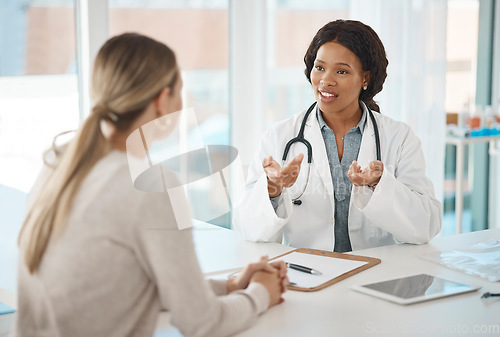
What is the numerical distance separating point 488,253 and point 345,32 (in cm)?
81

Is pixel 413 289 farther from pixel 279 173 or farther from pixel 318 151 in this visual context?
pixel 318 151

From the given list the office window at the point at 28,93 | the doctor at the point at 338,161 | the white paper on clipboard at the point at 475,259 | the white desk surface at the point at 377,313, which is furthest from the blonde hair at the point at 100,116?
the office window at the point at 28,93

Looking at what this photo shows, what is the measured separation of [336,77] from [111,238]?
117 cm

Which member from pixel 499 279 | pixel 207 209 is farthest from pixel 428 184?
pixel 207 209

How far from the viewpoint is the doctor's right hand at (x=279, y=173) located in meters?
1.63

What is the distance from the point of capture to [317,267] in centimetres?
146

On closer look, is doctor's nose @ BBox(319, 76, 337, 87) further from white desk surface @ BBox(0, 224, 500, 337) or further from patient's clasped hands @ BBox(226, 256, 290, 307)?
patient's clasped hands @ BBox(226, 256, 290, 307)

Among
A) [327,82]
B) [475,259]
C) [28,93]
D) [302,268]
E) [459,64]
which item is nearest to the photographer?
[302,268]

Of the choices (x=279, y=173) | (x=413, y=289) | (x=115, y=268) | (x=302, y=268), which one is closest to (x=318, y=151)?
(x=279, y=173)

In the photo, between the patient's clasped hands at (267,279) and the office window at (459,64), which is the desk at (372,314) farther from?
the office window at (459,64)

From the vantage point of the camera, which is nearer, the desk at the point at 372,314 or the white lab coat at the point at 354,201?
the desk at the point at 372,314

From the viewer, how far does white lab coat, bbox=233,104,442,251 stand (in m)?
1.72

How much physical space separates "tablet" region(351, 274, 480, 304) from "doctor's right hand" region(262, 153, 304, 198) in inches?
16.4

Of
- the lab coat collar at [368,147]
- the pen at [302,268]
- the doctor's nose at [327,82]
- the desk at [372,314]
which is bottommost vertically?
the desk at [372,314]
